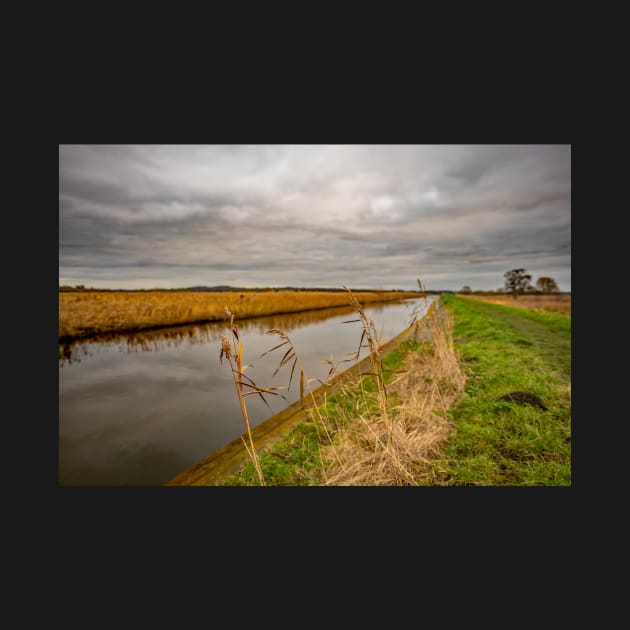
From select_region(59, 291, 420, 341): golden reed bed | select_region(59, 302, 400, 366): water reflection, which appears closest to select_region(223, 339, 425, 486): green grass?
select_region(59, 291, 420, 341): golden reed bed

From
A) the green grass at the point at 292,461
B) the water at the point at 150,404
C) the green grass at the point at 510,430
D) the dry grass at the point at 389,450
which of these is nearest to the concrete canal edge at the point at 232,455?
the green grass at the point at 292,461

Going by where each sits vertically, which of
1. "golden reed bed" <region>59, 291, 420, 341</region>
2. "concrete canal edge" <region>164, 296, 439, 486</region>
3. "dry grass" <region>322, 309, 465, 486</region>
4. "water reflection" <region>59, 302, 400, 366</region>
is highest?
"golden reed bed" <region>59, 291, 420, 341</region>

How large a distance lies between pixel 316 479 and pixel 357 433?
29.3 inches

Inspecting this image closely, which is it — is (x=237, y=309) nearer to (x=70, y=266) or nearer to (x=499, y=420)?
(x=70, y=266)

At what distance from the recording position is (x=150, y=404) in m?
5.06

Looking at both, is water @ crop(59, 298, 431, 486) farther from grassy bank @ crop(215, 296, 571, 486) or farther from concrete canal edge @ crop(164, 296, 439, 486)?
grassy bank @ crop(215, 296, 571, 486)

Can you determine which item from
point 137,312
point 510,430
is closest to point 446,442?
point 510,430

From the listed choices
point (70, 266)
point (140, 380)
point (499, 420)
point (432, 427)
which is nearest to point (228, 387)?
point (140, 380)

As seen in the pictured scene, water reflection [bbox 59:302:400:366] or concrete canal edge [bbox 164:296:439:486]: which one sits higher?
water reflection [bbox 59:302:400:366]

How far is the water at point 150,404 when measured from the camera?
3520mm

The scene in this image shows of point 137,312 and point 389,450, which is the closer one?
point 389,450

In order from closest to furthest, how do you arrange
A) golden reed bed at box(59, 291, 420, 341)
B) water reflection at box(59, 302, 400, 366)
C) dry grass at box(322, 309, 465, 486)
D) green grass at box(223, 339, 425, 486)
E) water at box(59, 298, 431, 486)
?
dry grass at box(322, 309, 465, 486) < green grass at box(223, 339, 425, 486) < water at box(59, 298, 431, 486) < water reflection at box(59, 302, 400, 366) < golden reed bed at box(59, 291, 420, 341)

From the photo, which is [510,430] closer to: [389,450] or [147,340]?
[389,450]

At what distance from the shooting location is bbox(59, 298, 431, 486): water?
11.5 feet
